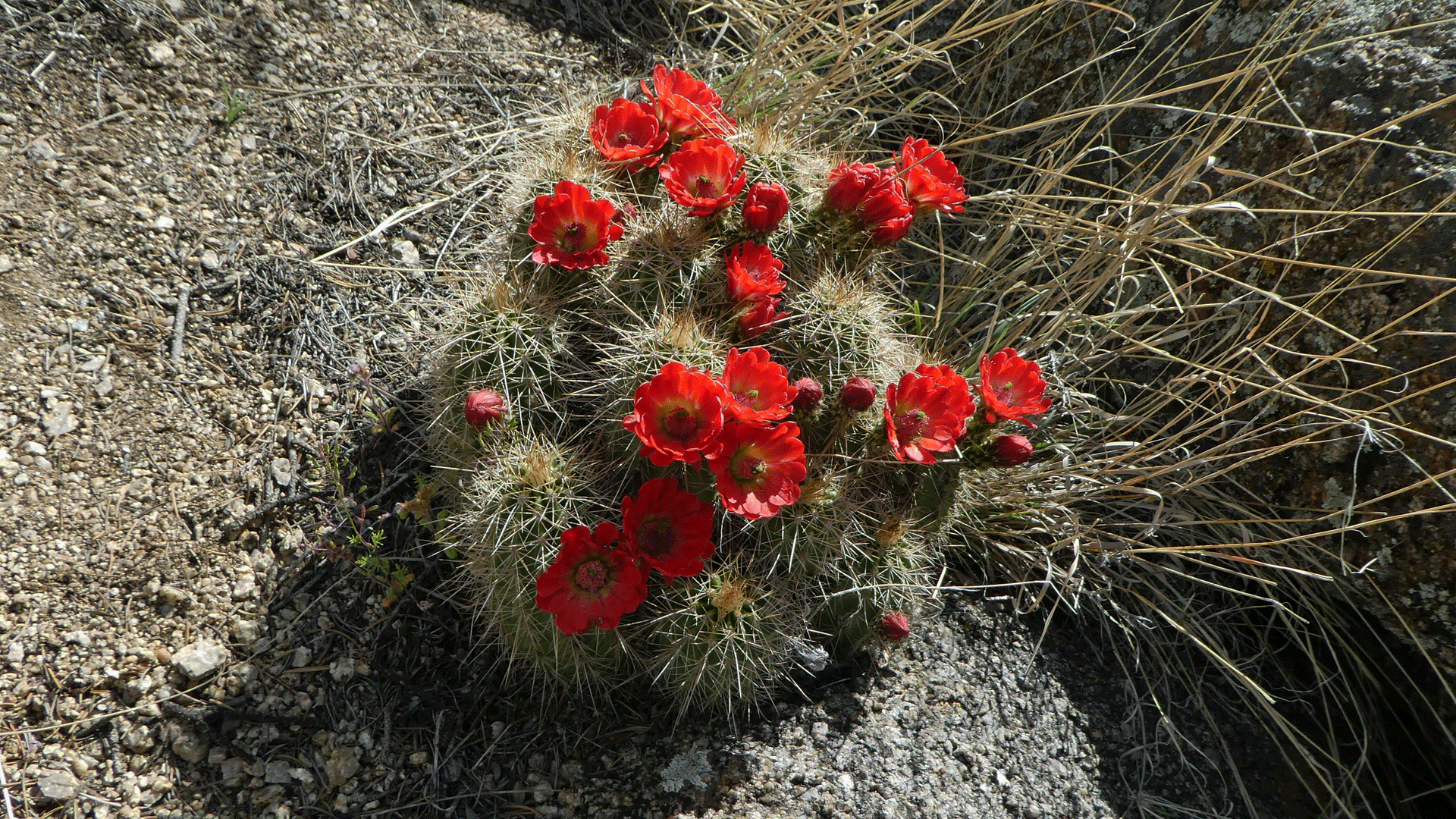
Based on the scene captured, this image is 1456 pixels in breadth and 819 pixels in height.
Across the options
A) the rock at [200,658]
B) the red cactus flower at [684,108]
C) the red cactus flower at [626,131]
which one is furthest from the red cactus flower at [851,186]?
the rock at [200,658]

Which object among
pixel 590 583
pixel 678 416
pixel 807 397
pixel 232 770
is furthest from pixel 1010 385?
pixel 232 770

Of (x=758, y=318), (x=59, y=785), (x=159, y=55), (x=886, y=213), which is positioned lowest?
(x=59, y=785)

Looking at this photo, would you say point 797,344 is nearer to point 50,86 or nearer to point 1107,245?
point 1107,245

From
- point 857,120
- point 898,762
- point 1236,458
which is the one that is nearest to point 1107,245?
point 1236,458

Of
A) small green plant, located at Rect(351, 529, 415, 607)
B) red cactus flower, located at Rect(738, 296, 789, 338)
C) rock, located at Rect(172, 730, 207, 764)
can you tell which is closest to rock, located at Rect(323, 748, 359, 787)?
rock, located at Rect(172, 730, 207, 764)

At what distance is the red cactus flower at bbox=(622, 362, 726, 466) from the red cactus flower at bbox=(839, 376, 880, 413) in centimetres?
38

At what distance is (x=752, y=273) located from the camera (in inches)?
82.5

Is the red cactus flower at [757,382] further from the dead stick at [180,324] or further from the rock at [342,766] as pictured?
the dead stick at [180,324]

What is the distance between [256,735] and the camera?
82.3 inches

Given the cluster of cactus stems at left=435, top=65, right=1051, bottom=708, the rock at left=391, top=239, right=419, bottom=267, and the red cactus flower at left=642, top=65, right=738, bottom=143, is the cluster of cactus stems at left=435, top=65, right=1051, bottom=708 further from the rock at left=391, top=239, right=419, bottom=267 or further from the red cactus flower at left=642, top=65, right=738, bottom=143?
the rock at left=391, top=239, right=419, bottom=267

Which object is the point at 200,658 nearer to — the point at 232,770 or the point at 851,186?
the point at 232,770

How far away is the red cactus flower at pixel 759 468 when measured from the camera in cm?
181

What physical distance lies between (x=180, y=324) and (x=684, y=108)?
166 cm

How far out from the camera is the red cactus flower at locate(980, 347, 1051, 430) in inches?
81.5
